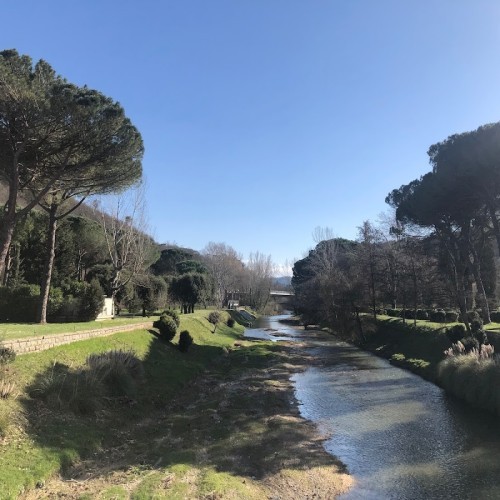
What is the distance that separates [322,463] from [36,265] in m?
34.2

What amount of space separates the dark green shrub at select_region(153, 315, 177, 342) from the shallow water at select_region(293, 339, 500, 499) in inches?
339

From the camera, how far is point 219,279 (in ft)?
294

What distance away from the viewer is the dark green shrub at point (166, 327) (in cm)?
2852

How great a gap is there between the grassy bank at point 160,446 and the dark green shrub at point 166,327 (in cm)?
757

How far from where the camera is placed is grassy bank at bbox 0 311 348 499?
9.62 meters

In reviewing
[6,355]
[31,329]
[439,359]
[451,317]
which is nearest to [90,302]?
[31,329]

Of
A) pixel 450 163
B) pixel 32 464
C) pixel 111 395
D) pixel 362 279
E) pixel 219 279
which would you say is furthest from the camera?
pixel 219 279

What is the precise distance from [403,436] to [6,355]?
42.4 ft

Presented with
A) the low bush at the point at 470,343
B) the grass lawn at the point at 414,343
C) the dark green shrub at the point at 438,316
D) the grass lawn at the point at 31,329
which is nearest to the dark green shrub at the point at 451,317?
the dark green shrub at the point at 438,316

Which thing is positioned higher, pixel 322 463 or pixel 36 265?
pixel 36 265

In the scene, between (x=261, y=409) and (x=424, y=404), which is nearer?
(x=261, y=409)

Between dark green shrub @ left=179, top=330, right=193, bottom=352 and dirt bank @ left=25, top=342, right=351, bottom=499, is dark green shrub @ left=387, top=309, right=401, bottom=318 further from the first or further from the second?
dirt bank @ left=25, top=342, right=351, bottom=499

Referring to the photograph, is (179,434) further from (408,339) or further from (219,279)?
(219,279)

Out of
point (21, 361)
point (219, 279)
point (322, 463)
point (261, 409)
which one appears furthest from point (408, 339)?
point (219, 279)
